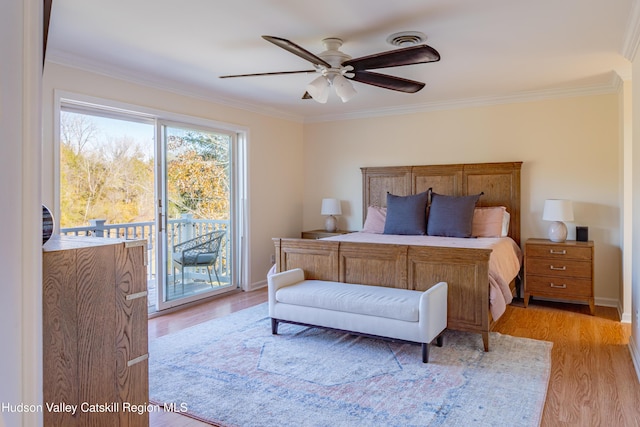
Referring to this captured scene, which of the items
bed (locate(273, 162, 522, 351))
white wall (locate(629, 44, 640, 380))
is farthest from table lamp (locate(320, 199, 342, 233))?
white wall (locate(629, 44, 640, 380))

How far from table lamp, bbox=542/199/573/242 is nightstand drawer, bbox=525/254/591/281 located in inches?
10.4

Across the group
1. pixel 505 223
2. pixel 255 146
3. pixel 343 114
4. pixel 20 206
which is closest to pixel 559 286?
pixel 505 223

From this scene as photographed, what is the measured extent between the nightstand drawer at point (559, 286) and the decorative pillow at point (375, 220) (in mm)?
1719

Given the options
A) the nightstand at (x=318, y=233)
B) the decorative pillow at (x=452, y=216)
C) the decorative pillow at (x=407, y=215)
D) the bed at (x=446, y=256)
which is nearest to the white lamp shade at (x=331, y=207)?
the nightstand at (x=318, y=233)

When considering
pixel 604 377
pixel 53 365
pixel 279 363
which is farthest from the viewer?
pixel 279 363

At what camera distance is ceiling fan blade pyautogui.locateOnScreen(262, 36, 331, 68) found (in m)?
2.41

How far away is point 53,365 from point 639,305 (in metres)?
3.38

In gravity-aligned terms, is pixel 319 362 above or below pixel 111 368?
below

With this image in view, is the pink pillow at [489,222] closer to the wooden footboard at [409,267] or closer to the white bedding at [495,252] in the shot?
the white bedding at [495,252]

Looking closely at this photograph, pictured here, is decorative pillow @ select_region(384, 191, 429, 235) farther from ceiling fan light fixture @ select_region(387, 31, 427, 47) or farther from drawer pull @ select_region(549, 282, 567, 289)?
ceiling fan light fixture @ select_region(387, 31, 427, 47)

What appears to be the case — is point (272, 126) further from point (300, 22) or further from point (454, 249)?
point (454, 249)

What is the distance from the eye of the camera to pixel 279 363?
9.87 ft

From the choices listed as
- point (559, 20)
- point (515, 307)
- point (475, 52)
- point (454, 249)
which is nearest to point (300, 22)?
point (475, 52)

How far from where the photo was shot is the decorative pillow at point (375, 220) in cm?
523
